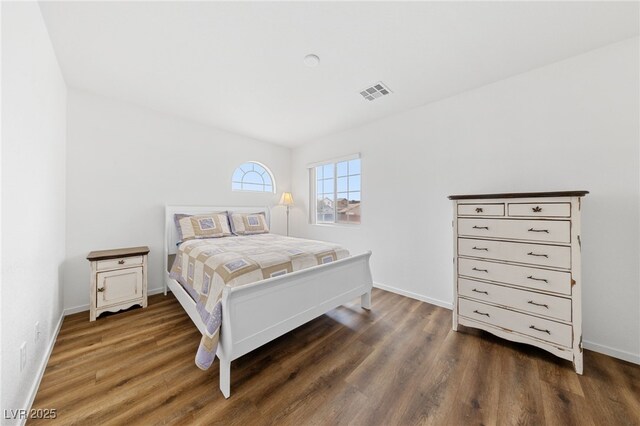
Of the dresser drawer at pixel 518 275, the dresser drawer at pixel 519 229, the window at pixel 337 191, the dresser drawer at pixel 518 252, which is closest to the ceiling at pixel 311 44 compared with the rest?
the window at pixel 337 191

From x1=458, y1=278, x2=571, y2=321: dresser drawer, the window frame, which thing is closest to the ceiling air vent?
the window frame

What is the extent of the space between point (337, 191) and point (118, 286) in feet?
10.1

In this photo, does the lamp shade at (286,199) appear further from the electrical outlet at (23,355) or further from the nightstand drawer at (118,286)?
the electrical outlet at (23,355)

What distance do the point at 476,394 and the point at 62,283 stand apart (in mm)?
3787

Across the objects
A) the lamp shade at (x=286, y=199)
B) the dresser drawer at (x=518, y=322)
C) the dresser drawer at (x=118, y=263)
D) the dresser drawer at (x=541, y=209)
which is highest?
the lamp shade at (x=286, y=199)

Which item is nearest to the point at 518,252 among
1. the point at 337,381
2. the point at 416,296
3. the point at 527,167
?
the point at 527,167

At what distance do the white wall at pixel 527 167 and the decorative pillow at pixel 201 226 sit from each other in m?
2.05

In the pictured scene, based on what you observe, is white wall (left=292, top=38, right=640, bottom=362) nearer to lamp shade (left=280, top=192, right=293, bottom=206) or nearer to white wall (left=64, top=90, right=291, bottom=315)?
lamp shade (left=280, top=192, right=293, bottom=206)

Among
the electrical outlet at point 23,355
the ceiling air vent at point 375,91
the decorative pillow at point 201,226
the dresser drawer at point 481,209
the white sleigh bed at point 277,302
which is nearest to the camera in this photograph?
the electrical outlet at point 23,355

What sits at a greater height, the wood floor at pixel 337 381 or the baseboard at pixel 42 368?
the baseboard at pixel 42 368

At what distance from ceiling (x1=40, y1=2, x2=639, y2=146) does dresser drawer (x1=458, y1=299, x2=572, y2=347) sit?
7.04 ft

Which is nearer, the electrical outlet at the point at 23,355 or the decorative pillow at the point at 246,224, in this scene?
the electrical outlet at the point at 23,355

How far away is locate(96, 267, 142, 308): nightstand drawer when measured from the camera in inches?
91.6

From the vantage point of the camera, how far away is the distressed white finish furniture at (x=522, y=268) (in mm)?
1624
